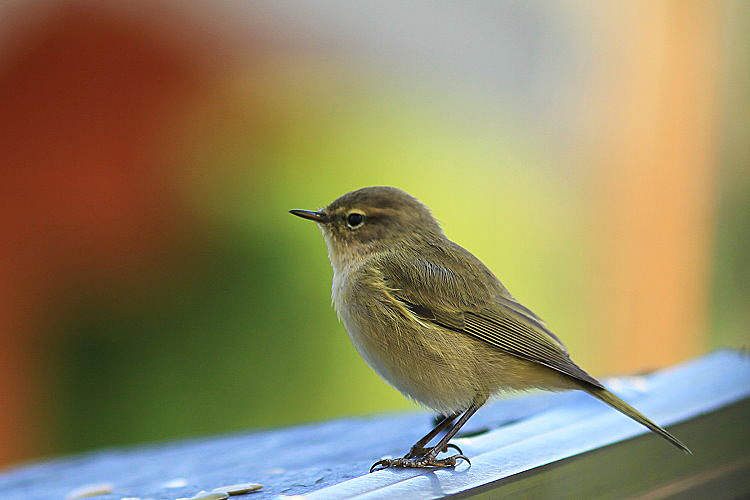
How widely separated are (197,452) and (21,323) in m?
2.02

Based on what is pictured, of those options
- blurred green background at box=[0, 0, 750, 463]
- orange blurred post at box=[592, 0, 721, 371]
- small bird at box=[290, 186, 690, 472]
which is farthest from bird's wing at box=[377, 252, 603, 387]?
orange blurred post at box=[592, 0, 721, 371]

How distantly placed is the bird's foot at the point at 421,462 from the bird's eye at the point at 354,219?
76cm

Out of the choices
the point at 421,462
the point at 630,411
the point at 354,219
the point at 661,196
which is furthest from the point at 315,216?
the point at 661,196

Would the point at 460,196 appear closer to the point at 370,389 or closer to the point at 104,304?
the point at 370,389

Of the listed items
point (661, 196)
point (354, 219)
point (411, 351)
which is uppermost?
point (661, 196)

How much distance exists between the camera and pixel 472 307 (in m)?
2.16

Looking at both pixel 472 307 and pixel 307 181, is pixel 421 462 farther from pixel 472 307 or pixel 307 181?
pixel 307 181

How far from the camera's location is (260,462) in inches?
83.5

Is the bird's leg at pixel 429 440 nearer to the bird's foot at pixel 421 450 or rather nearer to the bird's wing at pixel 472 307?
the bird's foot at pixel 421 450

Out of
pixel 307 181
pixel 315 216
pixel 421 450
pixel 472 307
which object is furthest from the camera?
pixel 307 181

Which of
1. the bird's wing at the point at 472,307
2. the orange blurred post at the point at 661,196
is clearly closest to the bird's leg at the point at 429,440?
the bird's wing at the point at 472,307

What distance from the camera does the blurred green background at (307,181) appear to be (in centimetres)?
405

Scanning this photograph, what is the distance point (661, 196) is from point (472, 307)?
3833 mm

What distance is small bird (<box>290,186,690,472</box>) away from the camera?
207 cm
